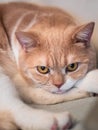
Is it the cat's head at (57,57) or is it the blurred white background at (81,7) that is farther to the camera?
the blurred white background at (81,7)

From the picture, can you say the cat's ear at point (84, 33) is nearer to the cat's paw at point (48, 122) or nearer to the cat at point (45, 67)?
the cat at point (45, 67)

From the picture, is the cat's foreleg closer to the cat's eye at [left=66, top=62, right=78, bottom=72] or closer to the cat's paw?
the cat's paw

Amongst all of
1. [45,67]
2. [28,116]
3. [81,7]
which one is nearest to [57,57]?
[45,67]

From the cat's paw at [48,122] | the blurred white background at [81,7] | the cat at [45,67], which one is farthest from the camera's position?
the blurred white background at [81,7]

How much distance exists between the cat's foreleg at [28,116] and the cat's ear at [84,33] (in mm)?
288

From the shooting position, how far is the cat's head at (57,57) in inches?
42.4

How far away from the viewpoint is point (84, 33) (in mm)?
1076

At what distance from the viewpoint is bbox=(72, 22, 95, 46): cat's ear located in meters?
1.06

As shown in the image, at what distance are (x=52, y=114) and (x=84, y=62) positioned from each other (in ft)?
0.84

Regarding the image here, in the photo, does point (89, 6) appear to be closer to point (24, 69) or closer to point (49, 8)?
point (49, 8)

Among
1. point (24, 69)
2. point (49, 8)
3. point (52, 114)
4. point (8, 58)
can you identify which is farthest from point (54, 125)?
point (49, 8)

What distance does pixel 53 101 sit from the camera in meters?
1.10

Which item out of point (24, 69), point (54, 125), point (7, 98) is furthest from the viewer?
point (24, 69)

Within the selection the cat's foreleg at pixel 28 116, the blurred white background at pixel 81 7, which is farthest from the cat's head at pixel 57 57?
the blurred white background at pixel 81 7
